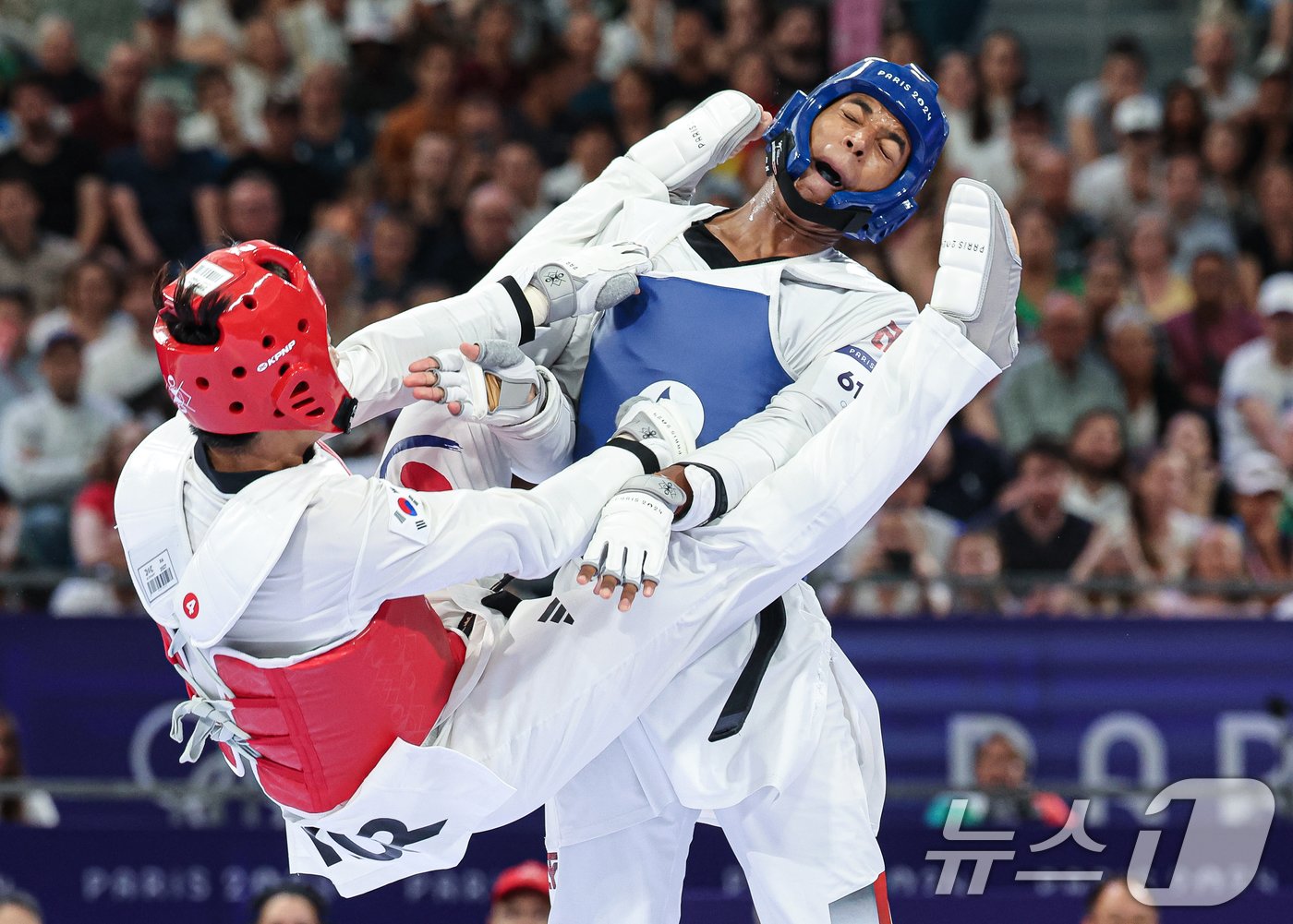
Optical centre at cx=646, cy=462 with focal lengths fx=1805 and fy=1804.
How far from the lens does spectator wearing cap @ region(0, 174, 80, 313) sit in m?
10.1

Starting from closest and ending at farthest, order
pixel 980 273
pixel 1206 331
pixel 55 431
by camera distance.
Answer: pixel 980 273 → pixel 55 431 → pixel 1206 331

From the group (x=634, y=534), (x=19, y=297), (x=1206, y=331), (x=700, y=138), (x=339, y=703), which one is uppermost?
(x=700, y=138)

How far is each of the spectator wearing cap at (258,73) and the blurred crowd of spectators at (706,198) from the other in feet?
0.06

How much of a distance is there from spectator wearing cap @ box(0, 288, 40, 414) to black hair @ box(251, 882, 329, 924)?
3961 millimetres

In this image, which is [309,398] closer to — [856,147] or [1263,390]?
[856,147]

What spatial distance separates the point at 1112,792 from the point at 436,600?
316 centimetres

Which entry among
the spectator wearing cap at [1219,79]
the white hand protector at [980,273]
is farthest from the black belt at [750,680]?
the spectator wearing cap at [1219,79]

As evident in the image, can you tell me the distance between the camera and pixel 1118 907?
6.34m

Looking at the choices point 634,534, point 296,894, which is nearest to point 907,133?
point 634,534

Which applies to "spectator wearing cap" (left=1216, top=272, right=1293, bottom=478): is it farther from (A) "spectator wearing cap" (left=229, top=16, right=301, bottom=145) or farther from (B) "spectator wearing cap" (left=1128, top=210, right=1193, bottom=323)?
(A) "spectator wearing cap" (left=229, top=16, right=301, bottom=145)

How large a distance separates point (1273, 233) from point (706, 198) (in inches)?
140

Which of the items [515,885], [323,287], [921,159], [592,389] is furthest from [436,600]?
[323,287]

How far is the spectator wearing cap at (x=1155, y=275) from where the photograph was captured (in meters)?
10.1

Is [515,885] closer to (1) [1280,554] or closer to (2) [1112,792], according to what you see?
(2) [1112,792]
